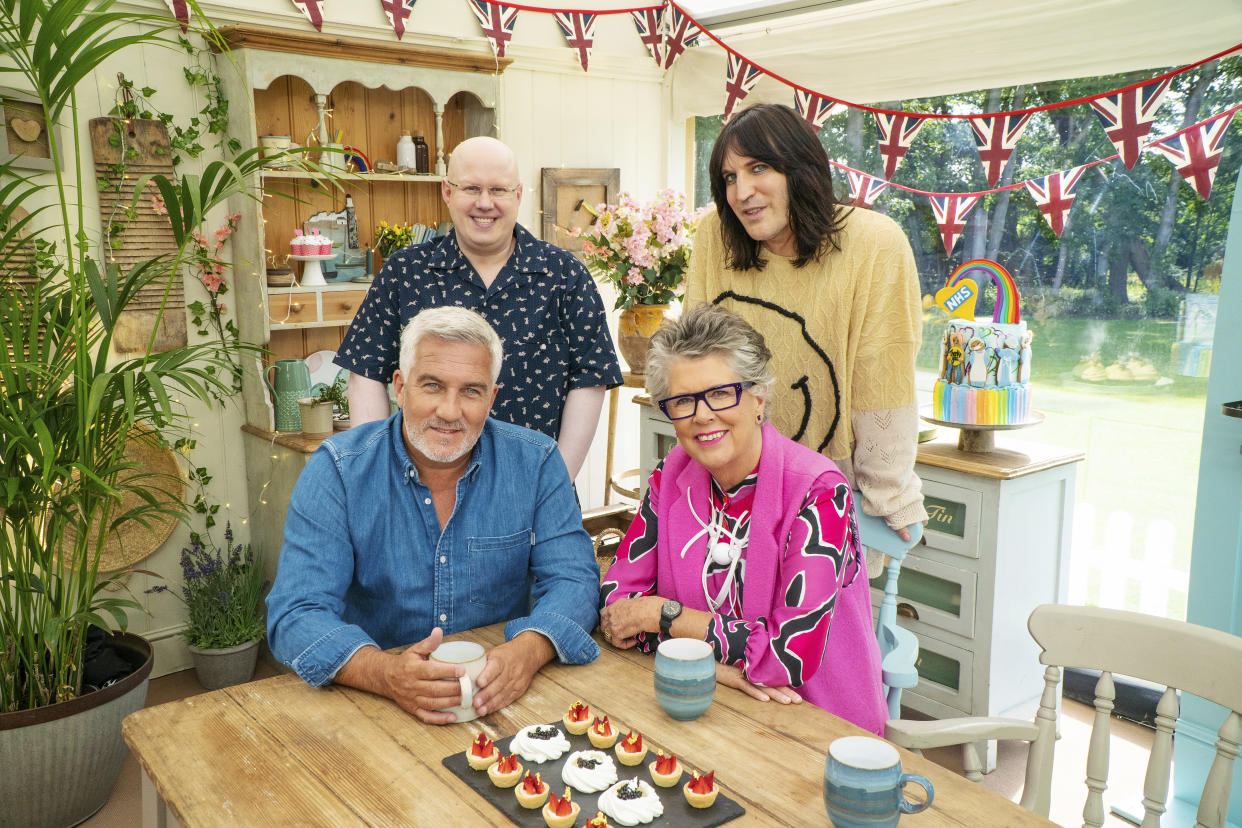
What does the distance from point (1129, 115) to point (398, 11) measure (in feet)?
8.32

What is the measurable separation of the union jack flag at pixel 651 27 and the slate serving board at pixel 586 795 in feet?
11.5

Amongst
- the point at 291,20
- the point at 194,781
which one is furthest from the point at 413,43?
the point at 194,781

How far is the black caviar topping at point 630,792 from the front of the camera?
1.17 metres

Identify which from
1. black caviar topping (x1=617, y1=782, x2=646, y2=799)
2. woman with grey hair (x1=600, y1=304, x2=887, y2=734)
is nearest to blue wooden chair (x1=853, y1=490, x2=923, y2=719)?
woman with grey hair (x1=600, y1=304, x2=887, y2=734)

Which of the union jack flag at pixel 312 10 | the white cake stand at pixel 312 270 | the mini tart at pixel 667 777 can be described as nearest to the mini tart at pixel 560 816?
the mini tart at pixel 667 777

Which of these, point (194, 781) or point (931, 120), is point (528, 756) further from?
point (931, 120)

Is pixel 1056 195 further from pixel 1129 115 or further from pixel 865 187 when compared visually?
pixel 865 187

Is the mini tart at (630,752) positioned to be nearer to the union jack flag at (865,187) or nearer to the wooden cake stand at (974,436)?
the wooden cake stand at (974,436)

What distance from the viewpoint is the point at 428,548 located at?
1729mm

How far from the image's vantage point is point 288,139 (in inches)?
130

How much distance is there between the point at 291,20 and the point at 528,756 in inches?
122

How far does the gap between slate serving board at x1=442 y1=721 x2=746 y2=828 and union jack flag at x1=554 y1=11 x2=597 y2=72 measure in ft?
11.1

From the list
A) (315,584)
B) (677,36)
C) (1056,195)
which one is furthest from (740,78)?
(315,584)

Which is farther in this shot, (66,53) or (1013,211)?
(1013,211)
